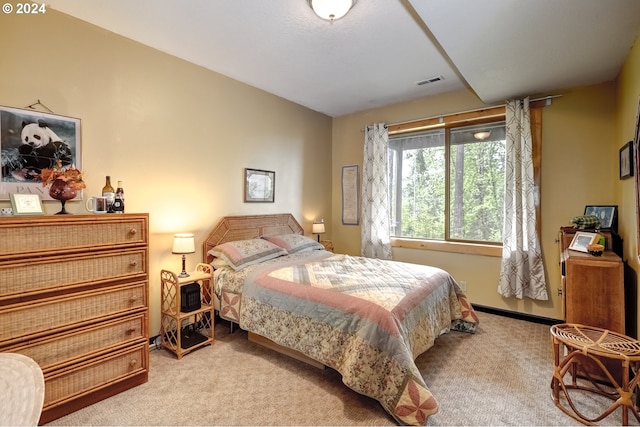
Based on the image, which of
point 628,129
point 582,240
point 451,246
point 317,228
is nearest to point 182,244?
point 317,228

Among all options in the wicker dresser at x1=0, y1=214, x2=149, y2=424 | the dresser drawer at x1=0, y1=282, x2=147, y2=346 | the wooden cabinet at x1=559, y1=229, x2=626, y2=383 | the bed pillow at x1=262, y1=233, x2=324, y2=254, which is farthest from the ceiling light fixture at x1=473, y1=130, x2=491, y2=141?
the dresser drawer at x1=0, y1=282, x2=147, y2=346

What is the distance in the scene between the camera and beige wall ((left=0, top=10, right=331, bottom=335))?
2.16m

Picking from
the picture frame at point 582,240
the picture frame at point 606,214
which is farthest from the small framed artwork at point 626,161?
the picture frame at point 582,240

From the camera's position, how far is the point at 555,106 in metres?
3.22

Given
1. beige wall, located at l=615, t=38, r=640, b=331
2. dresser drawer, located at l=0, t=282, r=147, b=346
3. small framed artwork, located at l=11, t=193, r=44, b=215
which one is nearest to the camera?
dresser drawer, located at l=0, t=282, r=147, b=346

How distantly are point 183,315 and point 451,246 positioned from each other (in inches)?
130

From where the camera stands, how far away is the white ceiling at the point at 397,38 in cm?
196

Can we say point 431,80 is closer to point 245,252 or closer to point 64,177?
point 245,252

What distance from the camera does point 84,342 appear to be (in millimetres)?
1896

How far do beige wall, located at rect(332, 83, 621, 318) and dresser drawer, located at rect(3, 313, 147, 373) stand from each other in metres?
3.57

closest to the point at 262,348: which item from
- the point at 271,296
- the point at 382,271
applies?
the point at 271,296

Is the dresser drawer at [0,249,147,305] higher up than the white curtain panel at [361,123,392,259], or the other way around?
the white curtain panel at [361,123,392,259]

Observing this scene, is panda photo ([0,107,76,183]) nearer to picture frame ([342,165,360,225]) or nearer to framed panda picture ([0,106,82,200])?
framed panda picture ([0,106,82,200])

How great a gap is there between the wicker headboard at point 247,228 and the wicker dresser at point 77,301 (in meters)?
1.05
